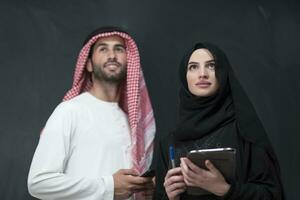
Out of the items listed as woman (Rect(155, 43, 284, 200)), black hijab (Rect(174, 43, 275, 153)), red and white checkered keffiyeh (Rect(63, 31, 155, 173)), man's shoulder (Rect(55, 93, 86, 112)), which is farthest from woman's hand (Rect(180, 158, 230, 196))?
man's shoulder (Rect(55, 93, 86, 112))

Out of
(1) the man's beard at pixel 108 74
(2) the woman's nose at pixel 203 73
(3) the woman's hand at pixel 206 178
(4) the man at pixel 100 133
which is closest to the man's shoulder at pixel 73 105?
(4) the man at pixel 100 133

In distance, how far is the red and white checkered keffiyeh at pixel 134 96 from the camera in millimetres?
2258

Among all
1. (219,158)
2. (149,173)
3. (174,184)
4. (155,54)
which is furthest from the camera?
(155,54)

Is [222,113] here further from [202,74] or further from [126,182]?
[126,182]

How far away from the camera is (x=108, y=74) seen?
2.28 m

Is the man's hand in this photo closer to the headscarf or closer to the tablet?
the headscarf

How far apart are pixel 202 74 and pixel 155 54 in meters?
0.66

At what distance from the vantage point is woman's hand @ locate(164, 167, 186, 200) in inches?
68.6

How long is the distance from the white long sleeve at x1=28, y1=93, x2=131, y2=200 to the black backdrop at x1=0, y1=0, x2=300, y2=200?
1.07 ft

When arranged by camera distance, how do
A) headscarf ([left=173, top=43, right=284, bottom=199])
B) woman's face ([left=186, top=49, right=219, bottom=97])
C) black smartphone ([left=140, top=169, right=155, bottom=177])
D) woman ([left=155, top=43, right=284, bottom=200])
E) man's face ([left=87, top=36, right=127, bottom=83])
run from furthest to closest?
1. man's face ([left=87, top=36, right=127, bottom=83])
2. black smartphone ([left=140, top=169, right=155, bottom=177])
3. woman's face ([left=186, top=49, right=219, bottom=97])
4. headscarf ([left=173, top=43, right=284, bottom=199])
5. woman ([left=155, top=43, right=284, bottom=200])

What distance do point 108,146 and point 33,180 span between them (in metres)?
0.34

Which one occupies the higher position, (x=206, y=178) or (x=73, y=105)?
(x=73, y=105)

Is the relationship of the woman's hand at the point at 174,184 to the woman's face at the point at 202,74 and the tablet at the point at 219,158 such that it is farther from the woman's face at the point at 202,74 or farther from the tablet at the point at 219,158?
the woman's face at the point at 202,74

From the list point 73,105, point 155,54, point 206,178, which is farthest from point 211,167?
point 155,54
